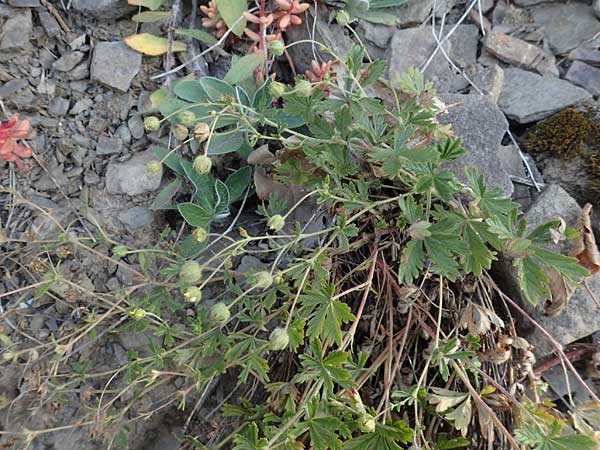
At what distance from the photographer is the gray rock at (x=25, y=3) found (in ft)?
6.00

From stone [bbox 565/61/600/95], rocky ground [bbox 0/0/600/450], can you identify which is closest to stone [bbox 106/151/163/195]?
rocky ground [bbox 0/0/600/450]

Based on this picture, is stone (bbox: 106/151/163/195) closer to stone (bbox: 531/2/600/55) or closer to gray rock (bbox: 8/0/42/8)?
gray rock (bbox: 8/0/42/8)

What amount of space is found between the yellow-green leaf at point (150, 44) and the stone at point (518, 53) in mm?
1117

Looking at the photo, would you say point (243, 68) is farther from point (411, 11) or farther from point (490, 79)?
point (490, 79)

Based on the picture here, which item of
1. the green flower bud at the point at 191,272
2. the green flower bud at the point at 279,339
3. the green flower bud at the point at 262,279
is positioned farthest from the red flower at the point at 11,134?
the green flower bud at the point at 279,339

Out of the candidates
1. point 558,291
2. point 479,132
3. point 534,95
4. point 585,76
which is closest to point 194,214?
point 479,132

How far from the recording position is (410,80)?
62.9 inches

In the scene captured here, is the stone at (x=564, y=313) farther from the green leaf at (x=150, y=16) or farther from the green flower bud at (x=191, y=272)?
the green leaf at (x=150, y=16)

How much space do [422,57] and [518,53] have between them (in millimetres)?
369

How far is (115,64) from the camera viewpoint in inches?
74.1

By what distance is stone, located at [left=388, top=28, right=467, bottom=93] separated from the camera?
2.01 m

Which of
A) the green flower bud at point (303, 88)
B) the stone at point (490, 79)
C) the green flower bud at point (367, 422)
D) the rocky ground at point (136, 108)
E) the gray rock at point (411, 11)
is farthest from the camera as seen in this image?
the gray rock at point (411, 11)

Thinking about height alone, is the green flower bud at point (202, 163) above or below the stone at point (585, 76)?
above

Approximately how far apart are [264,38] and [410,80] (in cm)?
54
